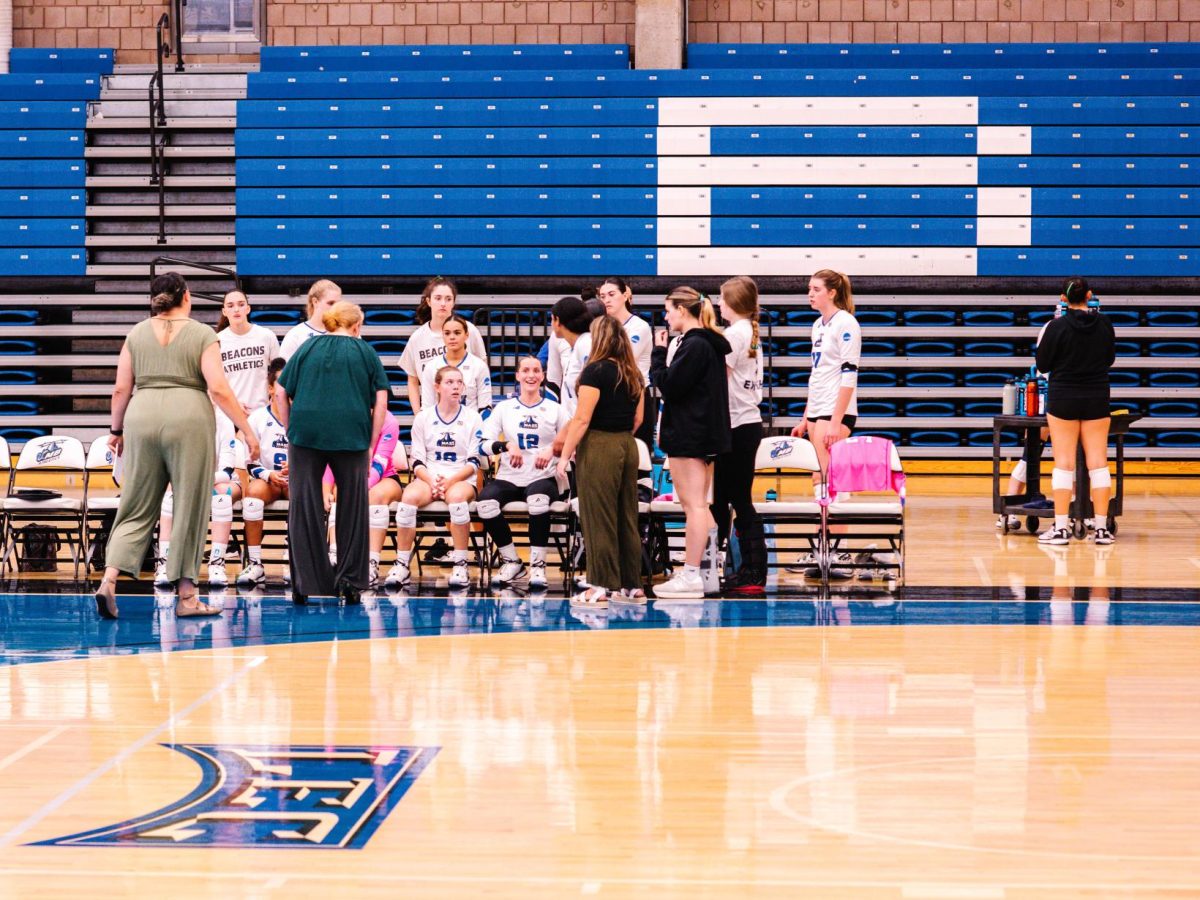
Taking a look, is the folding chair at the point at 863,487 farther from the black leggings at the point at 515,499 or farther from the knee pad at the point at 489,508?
the knee pad at the point at 489,508

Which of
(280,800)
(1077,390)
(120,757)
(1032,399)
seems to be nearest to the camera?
(280,800)

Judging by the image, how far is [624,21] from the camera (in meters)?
15.1

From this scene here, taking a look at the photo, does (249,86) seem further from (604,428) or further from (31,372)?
(604,428)

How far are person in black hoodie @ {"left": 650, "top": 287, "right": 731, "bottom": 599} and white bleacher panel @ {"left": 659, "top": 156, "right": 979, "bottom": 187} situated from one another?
7.20 meters

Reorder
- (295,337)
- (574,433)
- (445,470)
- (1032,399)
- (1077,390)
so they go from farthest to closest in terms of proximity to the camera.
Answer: (1032,399) → (1077,390) → (295,337) → (445,470) → (574,433)

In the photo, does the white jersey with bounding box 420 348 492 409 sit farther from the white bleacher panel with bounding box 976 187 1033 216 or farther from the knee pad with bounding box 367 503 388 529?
the white bleacher panel with bounding box 976 187 1033 216

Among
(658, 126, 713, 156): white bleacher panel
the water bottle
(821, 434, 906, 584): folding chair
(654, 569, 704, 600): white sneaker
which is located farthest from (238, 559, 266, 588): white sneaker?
(658, 126, 713, 156): white bleacher panel

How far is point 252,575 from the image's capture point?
7746 mm

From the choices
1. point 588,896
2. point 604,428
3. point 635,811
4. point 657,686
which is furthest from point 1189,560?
point 588,896

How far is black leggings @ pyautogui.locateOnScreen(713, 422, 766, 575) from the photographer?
24.5 ft

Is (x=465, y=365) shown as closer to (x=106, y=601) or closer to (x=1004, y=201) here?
(x=106, y=601)

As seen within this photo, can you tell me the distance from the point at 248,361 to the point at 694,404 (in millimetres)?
2546

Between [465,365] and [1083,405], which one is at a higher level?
[465,365]

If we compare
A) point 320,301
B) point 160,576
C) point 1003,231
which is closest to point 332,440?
point 320,301
